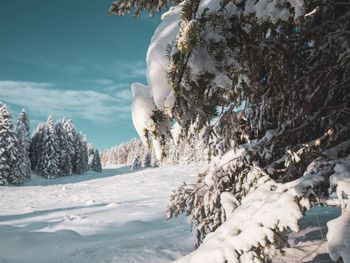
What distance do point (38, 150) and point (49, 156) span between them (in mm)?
5939

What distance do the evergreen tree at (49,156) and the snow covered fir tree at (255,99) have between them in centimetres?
3789

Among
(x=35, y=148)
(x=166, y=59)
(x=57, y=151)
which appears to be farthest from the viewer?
(x=35, y=148)

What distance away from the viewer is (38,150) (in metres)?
38.6

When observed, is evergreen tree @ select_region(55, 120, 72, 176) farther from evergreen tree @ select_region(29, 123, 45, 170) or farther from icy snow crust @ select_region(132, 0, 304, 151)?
icy snow crust @ select_region(132, 0, 304, 151)

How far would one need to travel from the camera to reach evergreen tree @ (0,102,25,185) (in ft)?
87.9

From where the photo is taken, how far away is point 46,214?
8.96 metres

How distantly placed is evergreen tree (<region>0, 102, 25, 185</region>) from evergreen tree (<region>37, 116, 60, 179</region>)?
21.0ft

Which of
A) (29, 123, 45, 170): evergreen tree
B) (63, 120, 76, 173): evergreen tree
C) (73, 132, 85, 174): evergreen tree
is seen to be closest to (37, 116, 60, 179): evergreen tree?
(29, 123, 45, 170): evergreen tree

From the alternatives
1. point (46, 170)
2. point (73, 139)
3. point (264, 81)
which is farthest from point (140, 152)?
point (264, 81)

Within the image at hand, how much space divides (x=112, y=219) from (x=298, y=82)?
7.30 meters

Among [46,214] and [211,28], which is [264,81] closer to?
[211,28]

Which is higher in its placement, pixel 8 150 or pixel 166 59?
pixel 8 150

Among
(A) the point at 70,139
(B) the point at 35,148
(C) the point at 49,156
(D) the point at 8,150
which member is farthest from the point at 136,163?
(D) the point at 8,150

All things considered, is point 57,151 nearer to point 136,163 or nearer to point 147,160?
point 136,163
